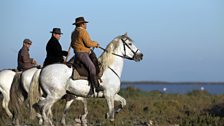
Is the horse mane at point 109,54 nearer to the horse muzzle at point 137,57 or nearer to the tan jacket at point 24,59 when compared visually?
the horse muzzle at point 137,57

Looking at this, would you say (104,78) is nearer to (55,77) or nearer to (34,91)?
(55,77)

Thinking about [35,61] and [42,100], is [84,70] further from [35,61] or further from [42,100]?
[35,61]

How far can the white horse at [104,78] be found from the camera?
45.6 feet

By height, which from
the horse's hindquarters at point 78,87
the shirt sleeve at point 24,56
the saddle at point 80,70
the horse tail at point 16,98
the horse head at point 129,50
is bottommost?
the horse tail at point 16,98

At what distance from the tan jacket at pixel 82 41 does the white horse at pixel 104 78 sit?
643 millimetres

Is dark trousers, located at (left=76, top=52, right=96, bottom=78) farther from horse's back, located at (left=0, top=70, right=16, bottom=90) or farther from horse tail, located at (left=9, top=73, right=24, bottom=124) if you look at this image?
horse's back, located at (left=0, top=70, right=16, bottom=90)

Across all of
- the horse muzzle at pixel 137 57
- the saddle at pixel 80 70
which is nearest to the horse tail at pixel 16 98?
the saddle at pixel 80 70

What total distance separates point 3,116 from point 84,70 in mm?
3579

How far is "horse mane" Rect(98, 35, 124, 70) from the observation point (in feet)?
48.8

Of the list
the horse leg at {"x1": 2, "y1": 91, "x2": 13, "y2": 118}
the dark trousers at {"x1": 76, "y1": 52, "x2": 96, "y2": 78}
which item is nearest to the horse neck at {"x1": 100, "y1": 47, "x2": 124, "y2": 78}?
the dark trousers at {"x1": 76, "y1": 52, "x2": 96, "y2": 78}

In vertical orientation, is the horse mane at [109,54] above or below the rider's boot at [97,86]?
above

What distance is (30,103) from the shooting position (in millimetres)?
14125

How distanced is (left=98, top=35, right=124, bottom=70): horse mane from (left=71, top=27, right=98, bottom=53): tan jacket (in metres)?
0.76

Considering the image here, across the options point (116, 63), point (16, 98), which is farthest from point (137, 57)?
point (16, 98)
